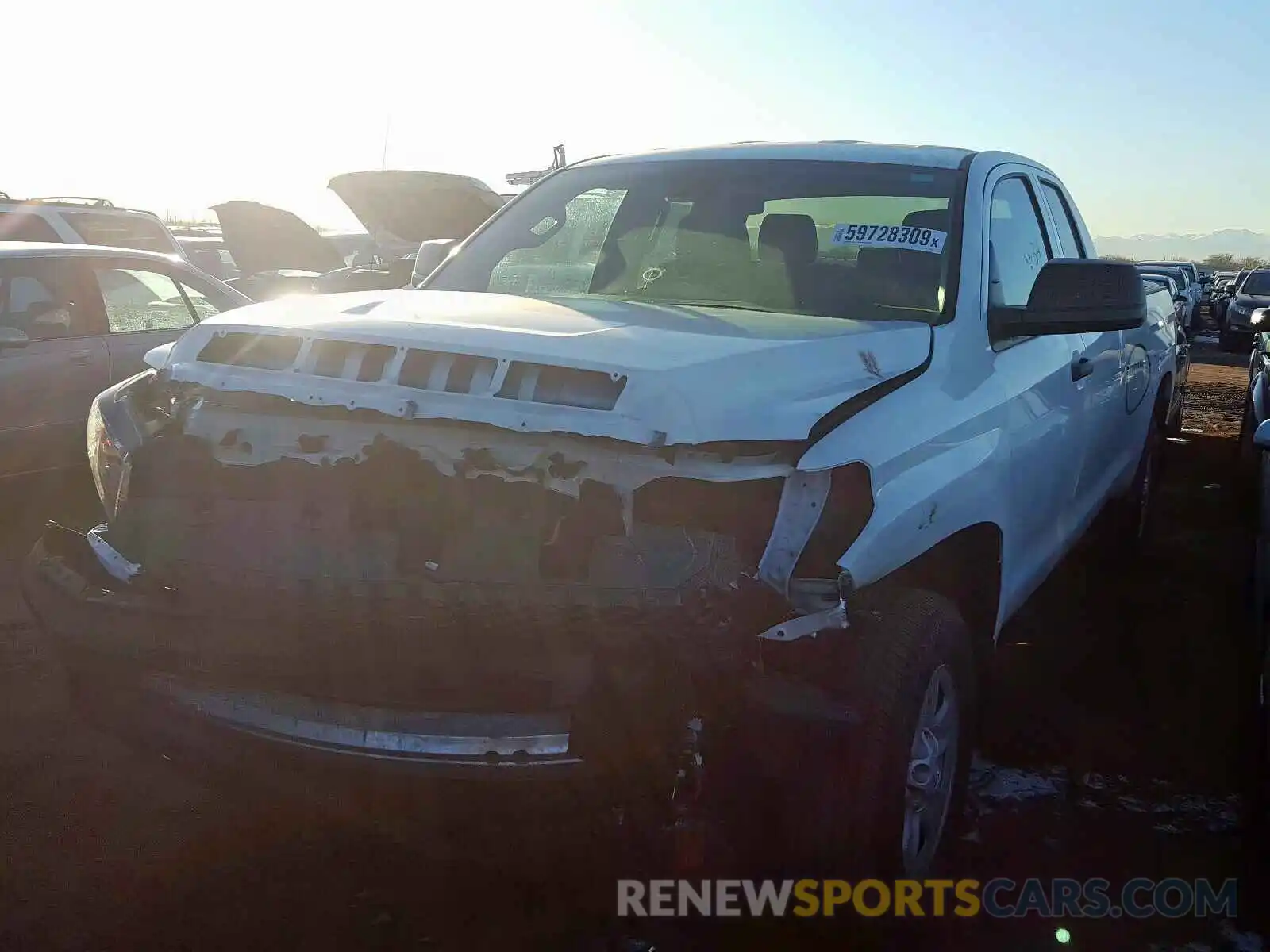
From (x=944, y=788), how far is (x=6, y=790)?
256 cm

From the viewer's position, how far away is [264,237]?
14656 mm

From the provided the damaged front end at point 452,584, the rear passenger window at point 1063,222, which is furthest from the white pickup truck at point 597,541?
the rear passenger window at point 1063,222

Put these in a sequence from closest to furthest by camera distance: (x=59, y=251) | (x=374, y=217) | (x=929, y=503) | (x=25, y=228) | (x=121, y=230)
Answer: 1. (x=929, y=503)
2. (x=59, y=251)
3. (x=25, y=228)
4. (x=121, y=230)
5. (x=374, y=217)

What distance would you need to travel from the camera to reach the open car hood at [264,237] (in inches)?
571

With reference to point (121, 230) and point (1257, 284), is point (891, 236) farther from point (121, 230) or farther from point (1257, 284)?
point (1257, 284)

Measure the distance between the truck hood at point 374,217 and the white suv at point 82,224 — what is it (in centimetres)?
339

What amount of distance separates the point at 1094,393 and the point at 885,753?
92.6 inches

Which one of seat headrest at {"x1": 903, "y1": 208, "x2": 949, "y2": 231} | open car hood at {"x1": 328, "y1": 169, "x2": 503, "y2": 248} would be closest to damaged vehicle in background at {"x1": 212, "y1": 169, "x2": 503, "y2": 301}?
open car hood at {"x1": 328, "y1": 169, "x2": 503, "y2": 248}

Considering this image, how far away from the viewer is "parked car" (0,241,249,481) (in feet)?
18.8

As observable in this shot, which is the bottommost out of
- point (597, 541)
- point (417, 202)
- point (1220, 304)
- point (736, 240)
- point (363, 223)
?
point (1220, 304)

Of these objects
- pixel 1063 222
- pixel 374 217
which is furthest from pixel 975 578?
pixel 374 217

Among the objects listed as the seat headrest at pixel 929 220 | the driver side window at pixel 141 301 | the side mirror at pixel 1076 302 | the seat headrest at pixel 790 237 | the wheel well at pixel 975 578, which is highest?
the seat headrest at pixel 929 220

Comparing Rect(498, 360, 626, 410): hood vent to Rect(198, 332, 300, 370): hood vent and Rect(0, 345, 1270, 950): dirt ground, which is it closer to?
Rect(198, 332, 300, 370): hood vent

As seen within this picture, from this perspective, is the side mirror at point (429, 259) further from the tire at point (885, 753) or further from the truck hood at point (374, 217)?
the truck hood at point (374, 217)
